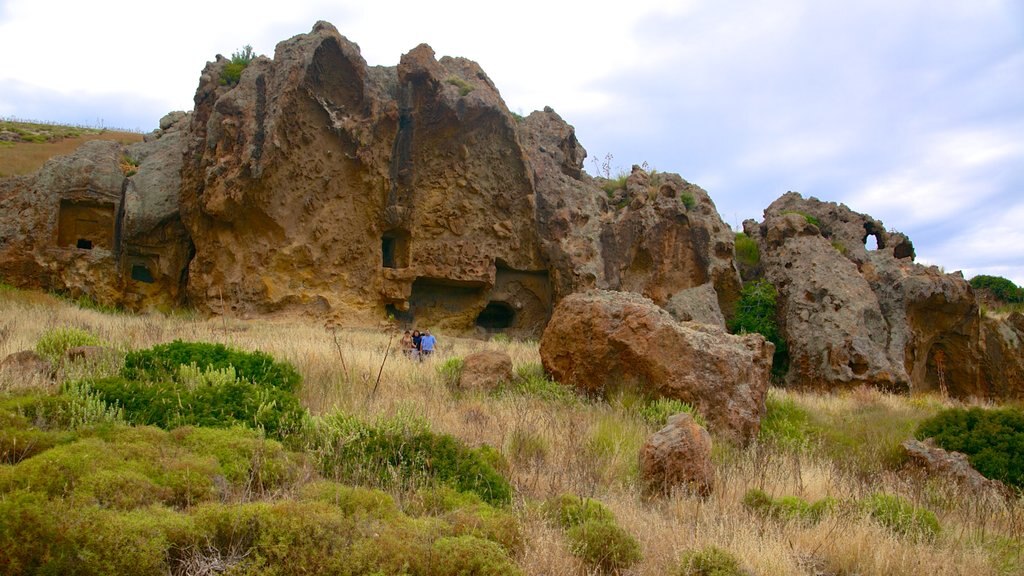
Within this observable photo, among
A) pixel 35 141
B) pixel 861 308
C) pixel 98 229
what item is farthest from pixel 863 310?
pixel 35 141

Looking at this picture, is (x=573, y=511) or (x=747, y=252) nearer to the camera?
(x=573, y=511)

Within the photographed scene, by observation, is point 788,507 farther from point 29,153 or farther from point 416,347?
point 29,153

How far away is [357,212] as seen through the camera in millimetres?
19125

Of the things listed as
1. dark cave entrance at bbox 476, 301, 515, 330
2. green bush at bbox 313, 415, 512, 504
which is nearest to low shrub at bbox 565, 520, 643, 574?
green bush at bbox 313, 415, 512, 504

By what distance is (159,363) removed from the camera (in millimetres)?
7688

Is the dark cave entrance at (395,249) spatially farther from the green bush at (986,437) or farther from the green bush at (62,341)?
the green bush at (986,437)

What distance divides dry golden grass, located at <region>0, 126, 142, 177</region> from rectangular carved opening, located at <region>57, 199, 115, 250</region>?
3.44 metres

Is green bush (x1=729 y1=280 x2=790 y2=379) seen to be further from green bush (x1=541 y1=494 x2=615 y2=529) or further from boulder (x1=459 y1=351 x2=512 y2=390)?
green bush (x1=541 y1=494 x2=615 y2=529)

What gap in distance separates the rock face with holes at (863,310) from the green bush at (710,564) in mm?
14788

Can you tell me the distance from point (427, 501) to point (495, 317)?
708 inches

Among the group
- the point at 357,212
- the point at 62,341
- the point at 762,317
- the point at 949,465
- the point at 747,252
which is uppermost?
the point at 747,252

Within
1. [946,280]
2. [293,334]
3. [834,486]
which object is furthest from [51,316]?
[946,280]

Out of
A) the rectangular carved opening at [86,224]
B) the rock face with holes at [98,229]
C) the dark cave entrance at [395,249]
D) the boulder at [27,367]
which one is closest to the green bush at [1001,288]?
the dark cave entrance at [395,249]

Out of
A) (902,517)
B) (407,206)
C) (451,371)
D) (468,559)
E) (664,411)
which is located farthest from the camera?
(407,206)
